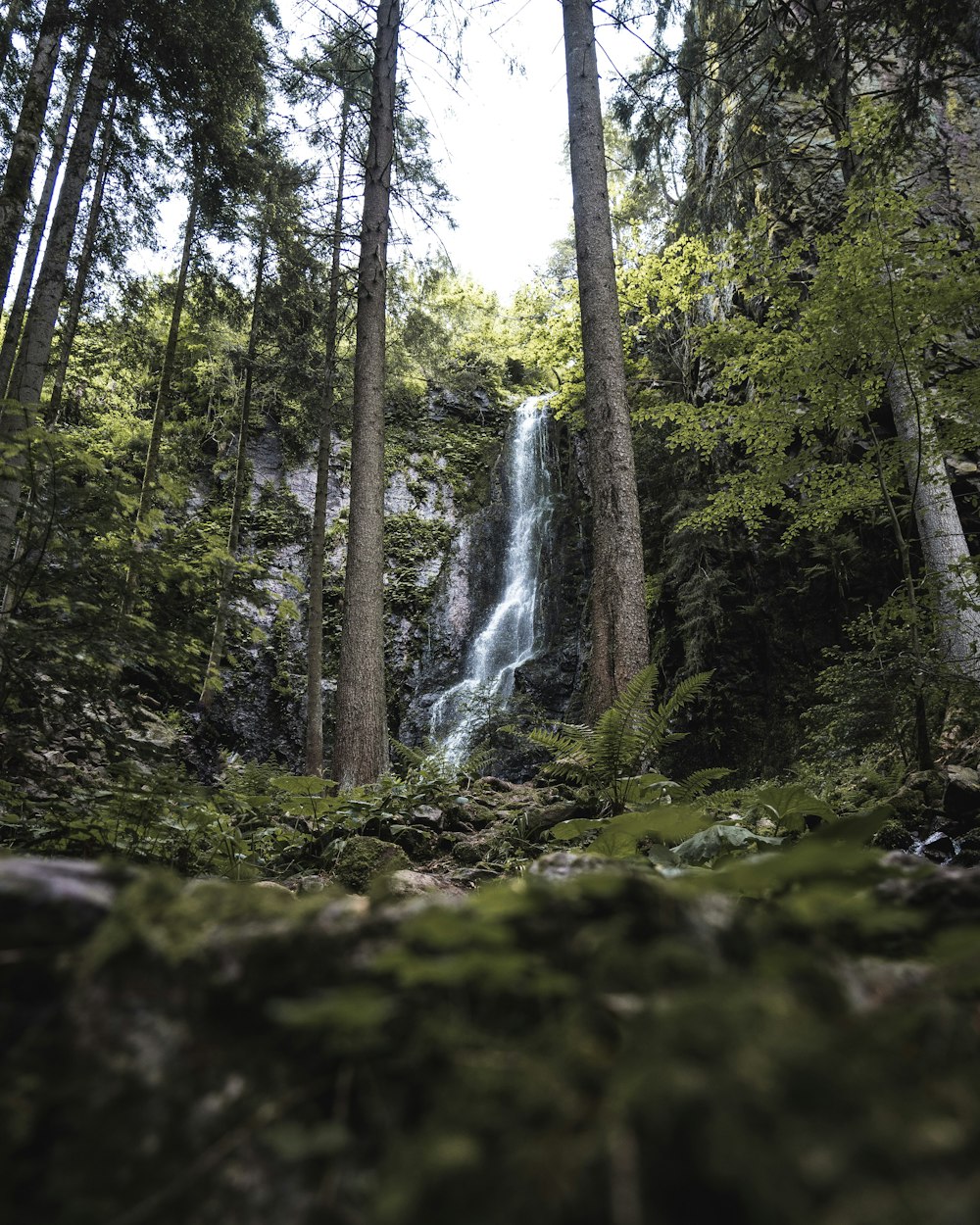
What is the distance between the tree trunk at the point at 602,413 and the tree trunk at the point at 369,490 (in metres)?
2.24

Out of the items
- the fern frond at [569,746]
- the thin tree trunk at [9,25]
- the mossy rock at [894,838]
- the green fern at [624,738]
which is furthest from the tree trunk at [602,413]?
the thin tree trunk at [9,25]

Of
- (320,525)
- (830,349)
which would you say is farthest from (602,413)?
(320,525)

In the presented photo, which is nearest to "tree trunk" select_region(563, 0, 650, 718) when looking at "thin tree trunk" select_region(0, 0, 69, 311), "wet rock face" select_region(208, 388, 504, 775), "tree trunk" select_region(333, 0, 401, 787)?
"tree trunk" select_region(333, 0, 401, 787)

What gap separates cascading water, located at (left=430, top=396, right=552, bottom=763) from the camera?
13.3 metres

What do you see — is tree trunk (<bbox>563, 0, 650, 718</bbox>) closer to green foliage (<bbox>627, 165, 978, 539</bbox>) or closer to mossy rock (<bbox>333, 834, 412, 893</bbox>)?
green foliage (<bbox>627, 165, 978, 539</bbox>)

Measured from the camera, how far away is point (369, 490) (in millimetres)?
7289

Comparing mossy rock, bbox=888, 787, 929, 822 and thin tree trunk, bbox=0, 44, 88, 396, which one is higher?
thin tree trunk, bbox=0, 44, 88, 396

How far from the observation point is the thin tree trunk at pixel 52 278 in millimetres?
5496

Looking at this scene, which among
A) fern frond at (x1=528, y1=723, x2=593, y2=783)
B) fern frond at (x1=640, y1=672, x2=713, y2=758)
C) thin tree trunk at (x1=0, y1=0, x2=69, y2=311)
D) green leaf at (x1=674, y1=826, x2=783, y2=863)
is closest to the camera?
green leaf at (x1=674, y1=826, x2=783, y2=863)

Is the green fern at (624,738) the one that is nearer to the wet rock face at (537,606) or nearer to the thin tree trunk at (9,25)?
the wet rock face at (537,606)

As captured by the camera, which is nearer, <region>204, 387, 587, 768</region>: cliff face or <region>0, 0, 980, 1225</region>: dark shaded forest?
<region>0, 0, 980, 1225</region>: dark shaded forest

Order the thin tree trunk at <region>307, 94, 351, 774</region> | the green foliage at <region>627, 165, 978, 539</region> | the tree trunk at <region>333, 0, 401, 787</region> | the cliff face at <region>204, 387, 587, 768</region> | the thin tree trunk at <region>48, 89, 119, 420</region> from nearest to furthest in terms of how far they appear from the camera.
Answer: the green foliage at <region>627, 165, 978, 539</region> → the tree trunk at <region>333, 0, 401, 787</region> → the thin tree trunk at <region>48, 89, 119, 420</region> → the thin tree trunk at <region>307, 94, 351, 774</region> → the cliff face at <region>204, 387, 587, 768</region>

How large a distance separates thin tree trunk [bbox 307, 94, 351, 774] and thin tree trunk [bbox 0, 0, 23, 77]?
368 centimetres

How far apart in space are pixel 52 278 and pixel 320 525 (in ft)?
17.9
